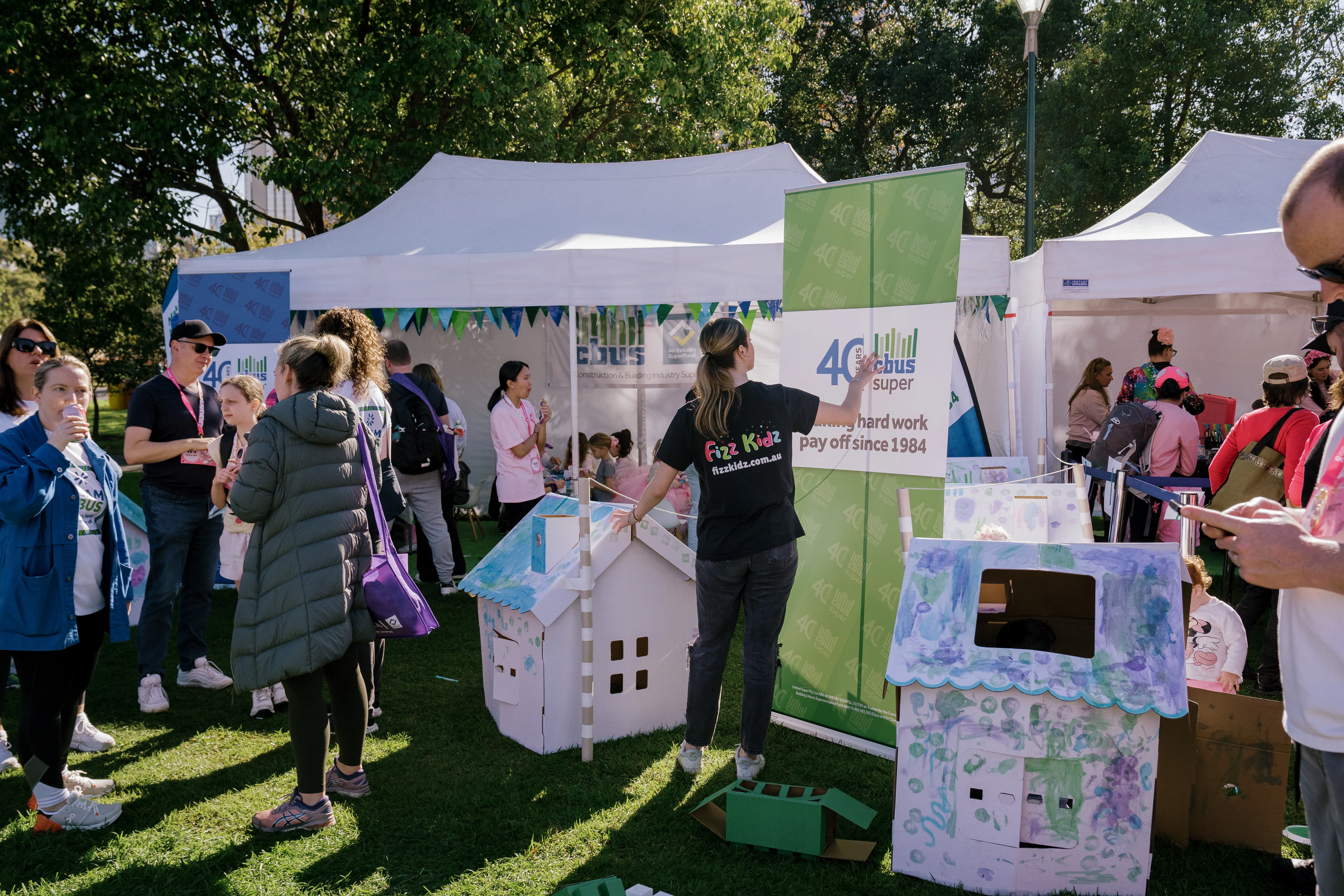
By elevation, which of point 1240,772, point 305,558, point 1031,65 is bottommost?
point 1240,772

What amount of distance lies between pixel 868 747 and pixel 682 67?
36.4 ft

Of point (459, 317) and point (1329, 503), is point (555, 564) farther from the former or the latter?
point (459, 317)

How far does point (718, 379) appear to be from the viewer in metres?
3.21

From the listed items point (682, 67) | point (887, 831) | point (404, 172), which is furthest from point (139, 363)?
point (887, 831)

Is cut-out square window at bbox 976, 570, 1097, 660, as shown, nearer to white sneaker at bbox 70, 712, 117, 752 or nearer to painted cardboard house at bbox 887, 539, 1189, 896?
painted cardboard house at bbox 887, 539, 1189, 896

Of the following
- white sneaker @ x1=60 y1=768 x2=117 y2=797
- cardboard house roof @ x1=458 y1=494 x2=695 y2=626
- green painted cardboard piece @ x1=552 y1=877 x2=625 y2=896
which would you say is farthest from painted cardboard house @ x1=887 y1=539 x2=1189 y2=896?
white sneaker @ x1=60 y1=768 x2=117 y2=797

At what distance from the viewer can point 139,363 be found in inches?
694

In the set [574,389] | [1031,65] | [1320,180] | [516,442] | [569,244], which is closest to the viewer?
[1320,180]

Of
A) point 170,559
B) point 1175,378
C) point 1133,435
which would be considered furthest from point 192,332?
point 1175,378

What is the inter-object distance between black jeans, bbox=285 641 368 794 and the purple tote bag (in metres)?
0.11

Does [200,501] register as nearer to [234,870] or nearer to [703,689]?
[234,870]

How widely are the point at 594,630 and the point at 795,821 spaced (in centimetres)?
119

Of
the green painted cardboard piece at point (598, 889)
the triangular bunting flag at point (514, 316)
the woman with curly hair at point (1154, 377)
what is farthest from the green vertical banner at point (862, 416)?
the triangular bunting flag at point (514, 316)

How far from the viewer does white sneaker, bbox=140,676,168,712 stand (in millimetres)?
4117
